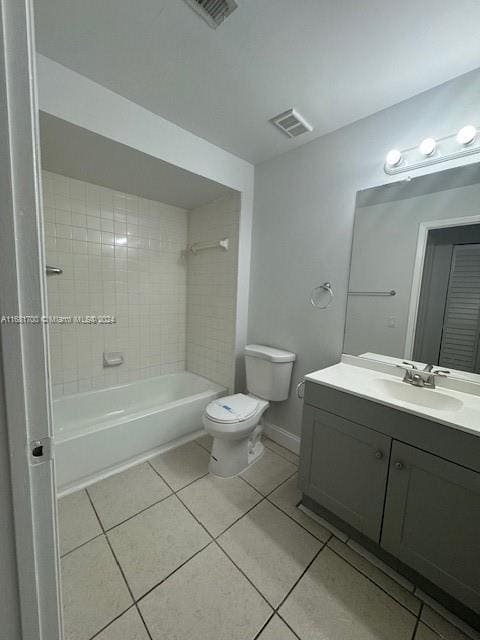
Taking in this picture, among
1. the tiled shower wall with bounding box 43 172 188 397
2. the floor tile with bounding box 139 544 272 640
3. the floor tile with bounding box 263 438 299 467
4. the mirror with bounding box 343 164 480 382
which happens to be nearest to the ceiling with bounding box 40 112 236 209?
the tiled shower wall with bounding box 43 172 188 397

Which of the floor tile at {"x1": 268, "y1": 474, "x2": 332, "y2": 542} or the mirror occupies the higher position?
the mirror

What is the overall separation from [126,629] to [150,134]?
2427 mm

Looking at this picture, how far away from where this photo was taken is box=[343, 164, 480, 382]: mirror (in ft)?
4.22

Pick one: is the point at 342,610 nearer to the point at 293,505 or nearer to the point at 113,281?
the point at 293,505

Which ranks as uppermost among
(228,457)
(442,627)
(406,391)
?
(406,391)

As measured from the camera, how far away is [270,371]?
1.96 metres

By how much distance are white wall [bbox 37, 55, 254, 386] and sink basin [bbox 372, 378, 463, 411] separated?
4.05ft

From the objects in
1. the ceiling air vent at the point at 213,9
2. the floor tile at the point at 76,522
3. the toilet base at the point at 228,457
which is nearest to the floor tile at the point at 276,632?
the toilet base at the point at 228,457

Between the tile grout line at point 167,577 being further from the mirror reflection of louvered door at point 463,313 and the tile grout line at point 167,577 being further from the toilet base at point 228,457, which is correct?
the mirror reflection of louvered door at point 463,313

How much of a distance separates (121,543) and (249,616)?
2.23ft

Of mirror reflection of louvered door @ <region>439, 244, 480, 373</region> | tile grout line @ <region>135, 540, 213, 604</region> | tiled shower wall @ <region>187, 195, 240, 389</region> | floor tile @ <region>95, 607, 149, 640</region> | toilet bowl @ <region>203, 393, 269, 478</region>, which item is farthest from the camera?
tiled shower wall @ <region>187, 195, 240, 389</region>

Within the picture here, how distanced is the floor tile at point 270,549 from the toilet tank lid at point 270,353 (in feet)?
3.08

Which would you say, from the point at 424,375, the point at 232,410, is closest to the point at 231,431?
the point at 232,410

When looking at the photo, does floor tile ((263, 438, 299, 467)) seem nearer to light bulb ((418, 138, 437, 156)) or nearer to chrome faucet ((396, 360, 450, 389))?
chrome faucet ((396, 360, 450, 389))
